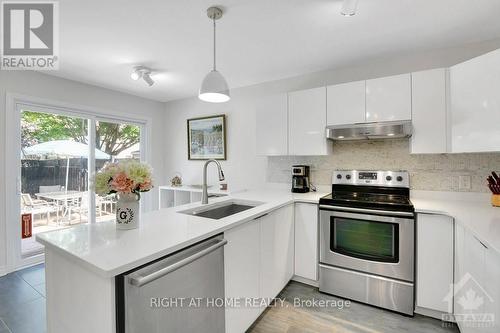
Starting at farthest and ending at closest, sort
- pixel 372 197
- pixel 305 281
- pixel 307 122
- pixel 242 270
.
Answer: pixel 307 122 < pixel 305 281 < pixel 372 197 < pixel 242 270

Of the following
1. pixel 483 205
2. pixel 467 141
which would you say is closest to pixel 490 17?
pixel 467 141

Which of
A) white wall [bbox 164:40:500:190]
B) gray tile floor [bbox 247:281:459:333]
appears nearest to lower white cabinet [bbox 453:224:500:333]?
gray tile floor [bbox 247:281:459:333]

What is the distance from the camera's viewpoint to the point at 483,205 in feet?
6.47

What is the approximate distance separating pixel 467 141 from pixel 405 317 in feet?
4.83

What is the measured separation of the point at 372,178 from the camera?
2484 mm

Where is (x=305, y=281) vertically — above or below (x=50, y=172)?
below

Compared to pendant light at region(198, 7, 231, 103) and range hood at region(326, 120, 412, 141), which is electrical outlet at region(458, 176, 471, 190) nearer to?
range hood at region(326, 120, 412, 141)

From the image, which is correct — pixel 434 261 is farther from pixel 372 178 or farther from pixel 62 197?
pixel 62 197

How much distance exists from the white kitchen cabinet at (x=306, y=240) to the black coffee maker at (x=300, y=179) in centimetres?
41

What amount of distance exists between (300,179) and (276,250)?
1.00m

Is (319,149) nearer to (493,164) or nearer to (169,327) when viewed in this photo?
(493,164)

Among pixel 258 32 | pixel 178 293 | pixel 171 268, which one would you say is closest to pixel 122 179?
pixel 171 268

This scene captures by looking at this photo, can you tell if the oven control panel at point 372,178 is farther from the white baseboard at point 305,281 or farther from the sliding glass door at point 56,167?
the sliding glass door at point 56,167

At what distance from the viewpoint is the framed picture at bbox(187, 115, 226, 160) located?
11.9ft
